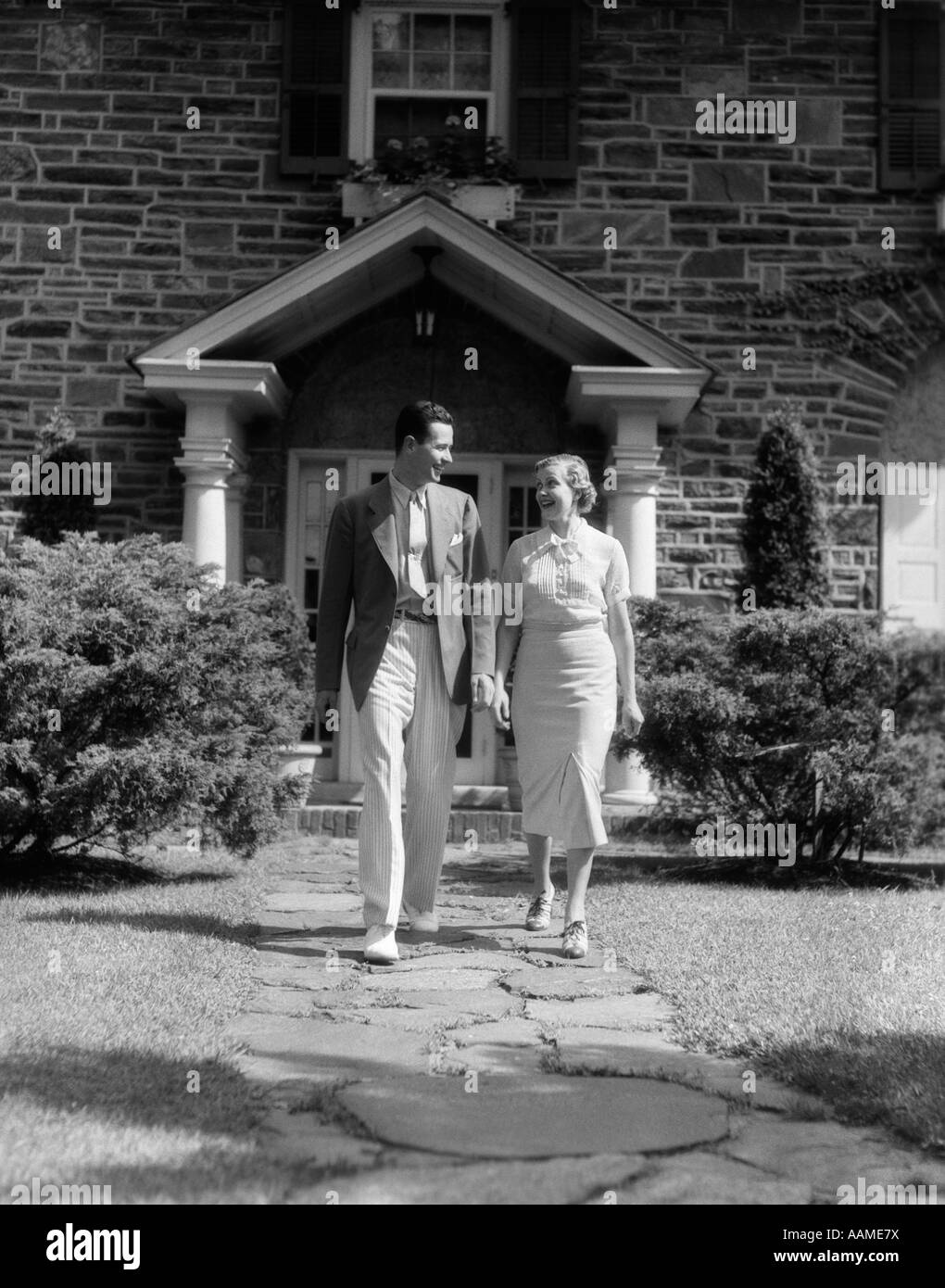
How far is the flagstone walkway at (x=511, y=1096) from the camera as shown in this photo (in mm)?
2801

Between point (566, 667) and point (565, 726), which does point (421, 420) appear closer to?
point (566, 667)

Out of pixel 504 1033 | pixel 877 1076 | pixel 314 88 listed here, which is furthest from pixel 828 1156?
pixel 314 88

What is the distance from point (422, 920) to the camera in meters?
5.55

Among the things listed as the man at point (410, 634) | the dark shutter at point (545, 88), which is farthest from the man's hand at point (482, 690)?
the dark shutter at point (545, 88)

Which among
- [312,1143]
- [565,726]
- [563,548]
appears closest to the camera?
[312,1143]

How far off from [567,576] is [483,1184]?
3141 millimetres

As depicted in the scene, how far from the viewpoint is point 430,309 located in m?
9.95

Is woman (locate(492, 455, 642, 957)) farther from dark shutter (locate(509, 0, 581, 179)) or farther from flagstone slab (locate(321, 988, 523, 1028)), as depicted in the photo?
dark shutter (locate(509, 0, 581, 179))

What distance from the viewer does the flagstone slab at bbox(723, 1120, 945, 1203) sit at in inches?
114

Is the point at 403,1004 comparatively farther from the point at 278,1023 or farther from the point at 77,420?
the point at 77,420

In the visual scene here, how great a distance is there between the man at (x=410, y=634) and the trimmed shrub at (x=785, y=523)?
476cm

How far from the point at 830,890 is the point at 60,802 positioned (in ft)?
12.1

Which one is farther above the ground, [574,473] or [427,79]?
[427,79]

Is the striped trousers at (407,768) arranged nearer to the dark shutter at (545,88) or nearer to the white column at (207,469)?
the white column at (207,469)
